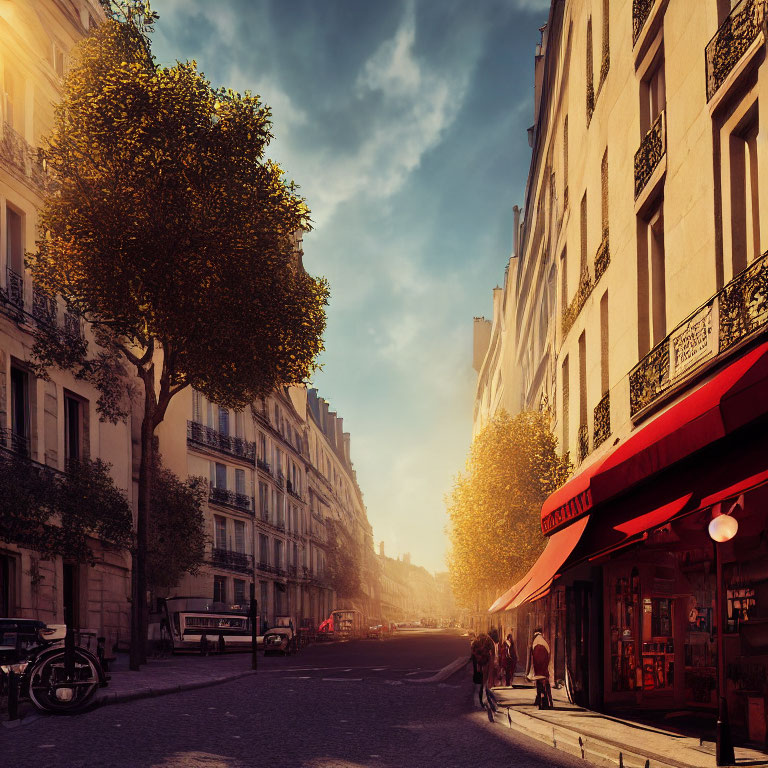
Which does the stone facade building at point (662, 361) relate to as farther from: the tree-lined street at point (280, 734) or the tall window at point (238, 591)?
the tall window at point (238, 591)

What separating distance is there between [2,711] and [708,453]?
32.8 ft

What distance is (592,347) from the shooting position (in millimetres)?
18656

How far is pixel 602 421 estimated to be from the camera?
55.5 ft

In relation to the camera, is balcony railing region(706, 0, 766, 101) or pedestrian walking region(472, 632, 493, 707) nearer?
balcony railing region(706, 0, 766, 101)

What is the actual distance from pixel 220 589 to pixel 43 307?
106ft

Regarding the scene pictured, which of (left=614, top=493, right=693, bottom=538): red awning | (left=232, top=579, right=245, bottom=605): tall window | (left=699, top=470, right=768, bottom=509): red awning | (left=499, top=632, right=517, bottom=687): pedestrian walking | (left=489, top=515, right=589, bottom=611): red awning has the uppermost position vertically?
(left=699, top=470, right=768, bottom=509): red awning

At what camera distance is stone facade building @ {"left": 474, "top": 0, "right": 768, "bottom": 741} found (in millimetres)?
10055

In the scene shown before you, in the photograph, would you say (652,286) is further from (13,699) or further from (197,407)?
(197,407)

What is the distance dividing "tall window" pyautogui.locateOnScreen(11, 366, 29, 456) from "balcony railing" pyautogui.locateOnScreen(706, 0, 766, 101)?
21020 mm

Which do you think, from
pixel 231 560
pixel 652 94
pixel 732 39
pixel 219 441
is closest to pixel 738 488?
pixel 732 39

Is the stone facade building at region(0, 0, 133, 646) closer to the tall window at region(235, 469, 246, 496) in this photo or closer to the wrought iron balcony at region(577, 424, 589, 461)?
the wrought iron balcony at region(577, 424, 589, 461)

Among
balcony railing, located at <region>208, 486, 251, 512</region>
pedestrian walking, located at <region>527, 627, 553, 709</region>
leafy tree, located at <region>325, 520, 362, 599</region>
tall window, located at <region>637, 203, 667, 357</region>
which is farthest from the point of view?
leafy tree, located at <region>325, 520, 362, 599</region>

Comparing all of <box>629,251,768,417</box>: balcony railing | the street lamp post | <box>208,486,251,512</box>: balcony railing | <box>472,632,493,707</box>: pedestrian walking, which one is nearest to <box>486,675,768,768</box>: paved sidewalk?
the street lamp post

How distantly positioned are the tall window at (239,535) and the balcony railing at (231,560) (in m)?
0.44
